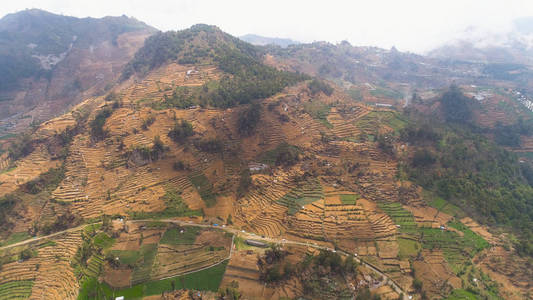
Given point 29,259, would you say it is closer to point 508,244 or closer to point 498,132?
point 508,244

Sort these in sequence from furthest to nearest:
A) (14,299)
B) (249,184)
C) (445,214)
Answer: (249,184) < (445,214) < (14,299)

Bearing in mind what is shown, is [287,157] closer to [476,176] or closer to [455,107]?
[476,176]

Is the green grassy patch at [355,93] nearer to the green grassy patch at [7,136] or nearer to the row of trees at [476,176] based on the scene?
the row of trees at [476,176]

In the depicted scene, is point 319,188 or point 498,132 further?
point 498,132

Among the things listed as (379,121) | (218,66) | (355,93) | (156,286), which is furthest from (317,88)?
(156,286)

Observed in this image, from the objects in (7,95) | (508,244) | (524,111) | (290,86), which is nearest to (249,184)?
(290,86)

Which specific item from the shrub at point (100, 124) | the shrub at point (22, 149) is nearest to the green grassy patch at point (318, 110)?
the shrub at point (100, 124)

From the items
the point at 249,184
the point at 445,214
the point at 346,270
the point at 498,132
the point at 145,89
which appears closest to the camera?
the point at 346,270
